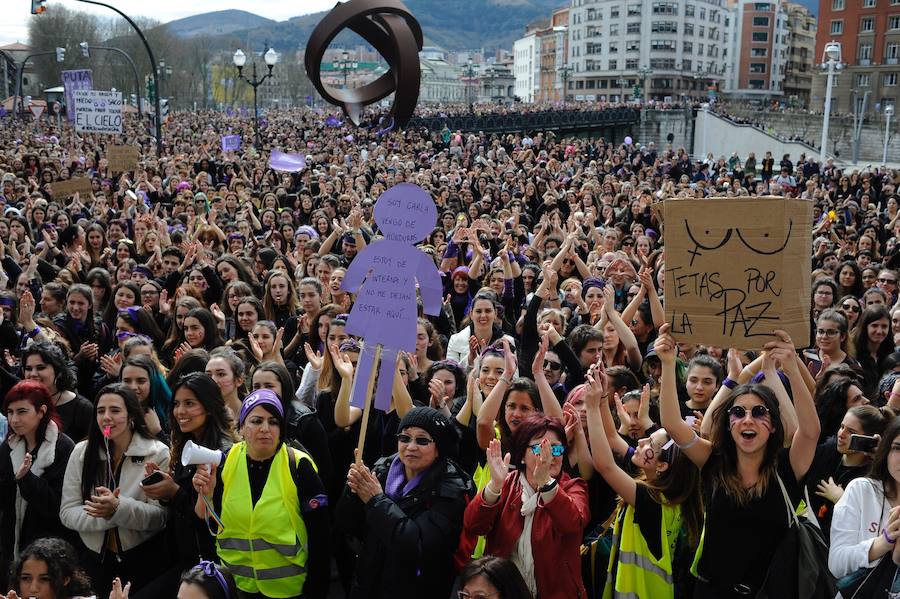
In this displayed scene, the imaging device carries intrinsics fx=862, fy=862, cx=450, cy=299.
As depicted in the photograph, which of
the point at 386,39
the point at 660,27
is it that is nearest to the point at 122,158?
the point at 386,39

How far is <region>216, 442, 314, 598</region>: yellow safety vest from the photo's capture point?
380 cm

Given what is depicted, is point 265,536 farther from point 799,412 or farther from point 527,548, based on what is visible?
point 799,412

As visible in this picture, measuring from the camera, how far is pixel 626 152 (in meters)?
29.3

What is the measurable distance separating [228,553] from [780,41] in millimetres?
127815

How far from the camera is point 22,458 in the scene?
14.2 ft

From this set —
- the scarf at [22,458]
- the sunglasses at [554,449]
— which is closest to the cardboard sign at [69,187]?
the scarf at [22,458]

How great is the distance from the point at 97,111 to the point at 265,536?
627 inches

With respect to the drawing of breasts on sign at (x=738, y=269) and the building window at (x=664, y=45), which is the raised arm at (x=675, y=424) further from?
the building window at (x=664, y=45)

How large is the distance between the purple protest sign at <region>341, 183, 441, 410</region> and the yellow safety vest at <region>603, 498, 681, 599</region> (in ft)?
4.22

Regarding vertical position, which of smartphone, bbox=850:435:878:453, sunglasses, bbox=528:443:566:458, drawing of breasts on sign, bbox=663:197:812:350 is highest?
drawing of breasts on sign, bbox=663:197:812:350

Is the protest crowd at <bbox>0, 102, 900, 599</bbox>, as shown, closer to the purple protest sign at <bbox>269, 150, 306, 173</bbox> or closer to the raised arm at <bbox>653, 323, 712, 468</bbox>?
the raised arm at <bbox>653, 323, 712, 468</bbox>

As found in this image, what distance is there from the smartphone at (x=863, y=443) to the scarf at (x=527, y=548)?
1.58 metres

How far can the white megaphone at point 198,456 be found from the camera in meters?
3.85

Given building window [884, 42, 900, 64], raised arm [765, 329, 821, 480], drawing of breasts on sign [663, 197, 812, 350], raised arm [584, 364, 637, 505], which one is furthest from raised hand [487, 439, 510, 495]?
building window [884, 42, 900, 64]
